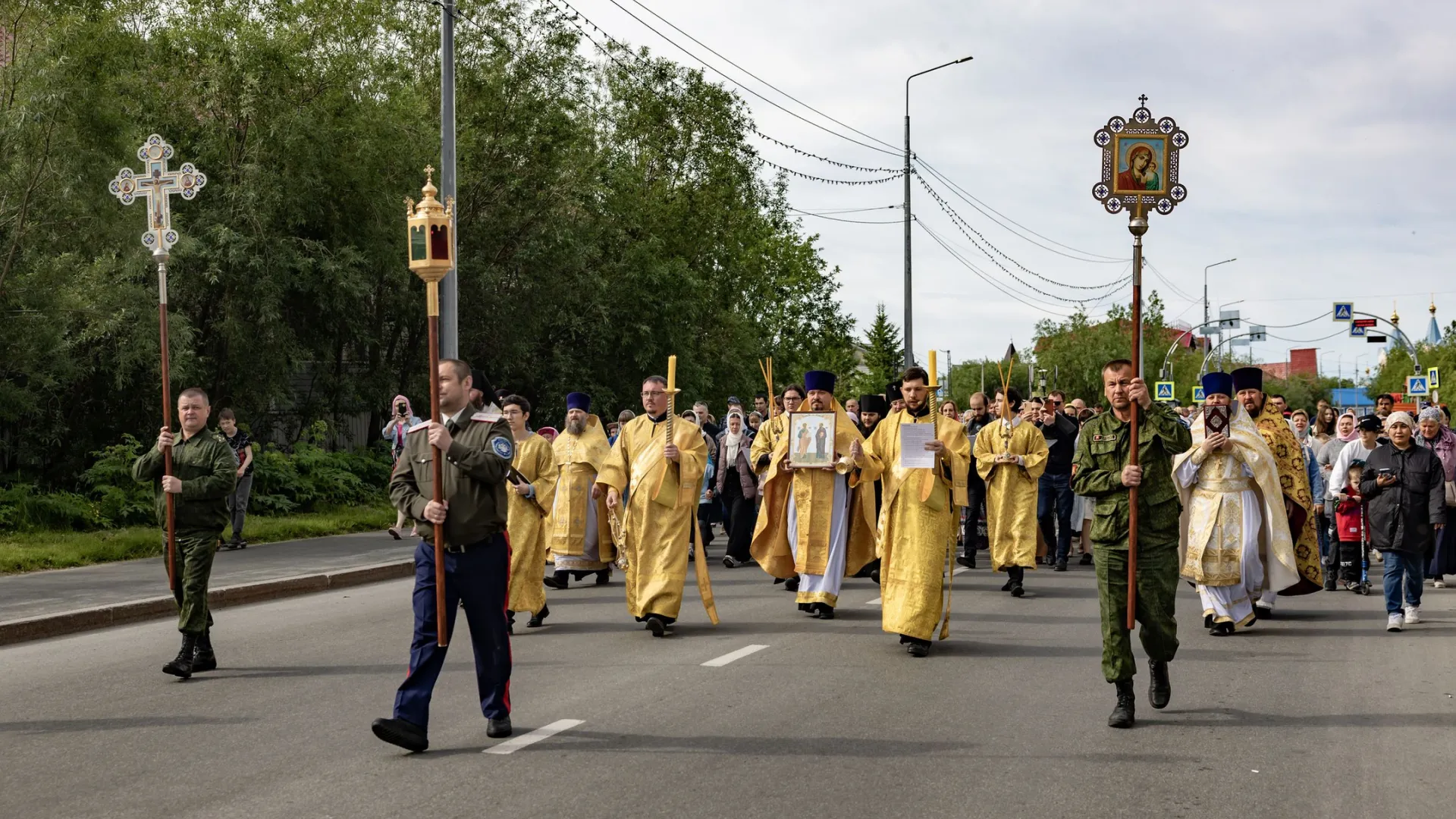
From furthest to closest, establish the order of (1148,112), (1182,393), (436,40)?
(1182,393)
(436,40)
(1148,112)

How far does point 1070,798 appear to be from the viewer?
592cm

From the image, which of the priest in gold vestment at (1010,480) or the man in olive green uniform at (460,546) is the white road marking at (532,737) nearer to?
the man in olive green uniform at (460,546)

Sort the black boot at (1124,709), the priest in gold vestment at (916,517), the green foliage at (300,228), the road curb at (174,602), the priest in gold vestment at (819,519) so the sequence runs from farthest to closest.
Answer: the green foliage at (300,228) → the priest in gold vestment at (819,519) → the road curb at (174,602) → the priest in gold vestment at (916,517) → the black boot at (1124,709)

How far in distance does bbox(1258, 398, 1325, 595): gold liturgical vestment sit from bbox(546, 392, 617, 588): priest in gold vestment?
231 inches

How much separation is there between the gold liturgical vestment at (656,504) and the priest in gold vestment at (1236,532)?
150 inches

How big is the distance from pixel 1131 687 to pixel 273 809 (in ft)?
13.9

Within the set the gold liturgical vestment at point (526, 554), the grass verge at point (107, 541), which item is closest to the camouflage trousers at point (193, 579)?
the gold liturgical vestment at point (526, 554)

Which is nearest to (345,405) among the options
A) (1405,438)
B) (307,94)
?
(307,94)

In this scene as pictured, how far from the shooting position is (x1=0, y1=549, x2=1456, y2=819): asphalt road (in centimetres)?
592

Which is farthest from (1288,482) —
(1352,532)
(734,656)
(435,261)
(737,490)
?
(435,261)

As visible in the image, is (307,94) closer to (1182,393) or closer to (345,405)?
(345,405)

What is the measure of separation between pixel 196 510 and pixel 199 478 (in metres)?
0.21

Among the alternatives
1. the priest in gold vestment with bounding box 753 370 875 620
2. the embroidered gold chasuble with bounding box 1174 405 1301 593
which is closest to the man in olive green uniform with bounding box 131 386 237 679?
the priest in gold vestment with bounding box 753 370 875 620

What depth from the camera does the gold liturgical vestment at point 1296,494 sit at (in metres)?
11.6
